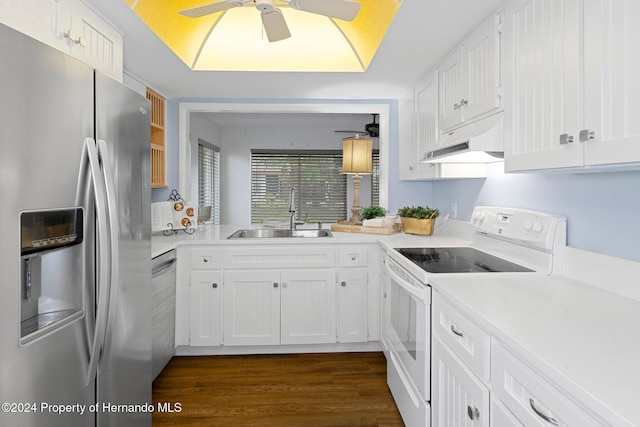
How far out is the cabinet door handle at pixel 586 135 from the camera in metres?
1.16

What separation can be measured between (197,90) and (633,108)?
3.05 metres

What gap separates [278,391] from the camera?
2.47 meters

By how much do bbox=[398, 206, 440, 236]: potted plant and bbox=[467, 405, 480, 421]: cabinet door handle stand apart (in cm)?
186

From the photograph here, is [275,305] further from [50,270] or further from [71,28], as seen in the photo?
[71,28]

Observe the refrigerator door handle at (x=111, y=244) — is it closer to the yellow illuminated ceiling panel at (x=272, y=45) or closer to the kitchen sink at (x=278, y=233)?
the yellow illuminated ceiling panel at (x=272, y=45)

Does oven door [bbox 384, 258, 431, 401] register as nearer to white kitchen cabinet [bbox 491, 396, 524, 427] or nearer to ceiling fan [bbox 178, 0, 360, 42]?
white kitchen cabinet [bbox 491, 396, 524, 427]

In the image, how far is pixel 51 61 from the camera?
1.14 meters

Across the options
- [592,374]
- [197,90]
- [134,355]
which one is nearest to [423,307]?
[592,374]

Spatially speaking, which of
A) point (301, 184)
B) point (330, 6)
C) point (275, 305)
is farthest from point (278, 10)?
point (301, 184)

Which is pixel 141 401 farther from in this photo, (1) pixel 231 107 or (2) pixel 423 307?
(1) pixel 231 107

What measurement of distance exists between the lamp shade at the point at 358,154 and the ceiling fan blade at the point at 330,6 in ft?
5.25

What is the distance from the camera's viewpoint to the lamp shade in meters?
3.53

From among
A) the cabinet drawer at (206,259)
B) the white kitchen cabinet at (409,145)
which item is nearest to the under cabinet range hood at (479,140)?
the white kitchen cabinet at (409,145)

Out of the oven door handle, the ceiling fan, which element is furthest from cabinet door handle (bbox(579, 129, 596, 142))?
the ceiling fan
